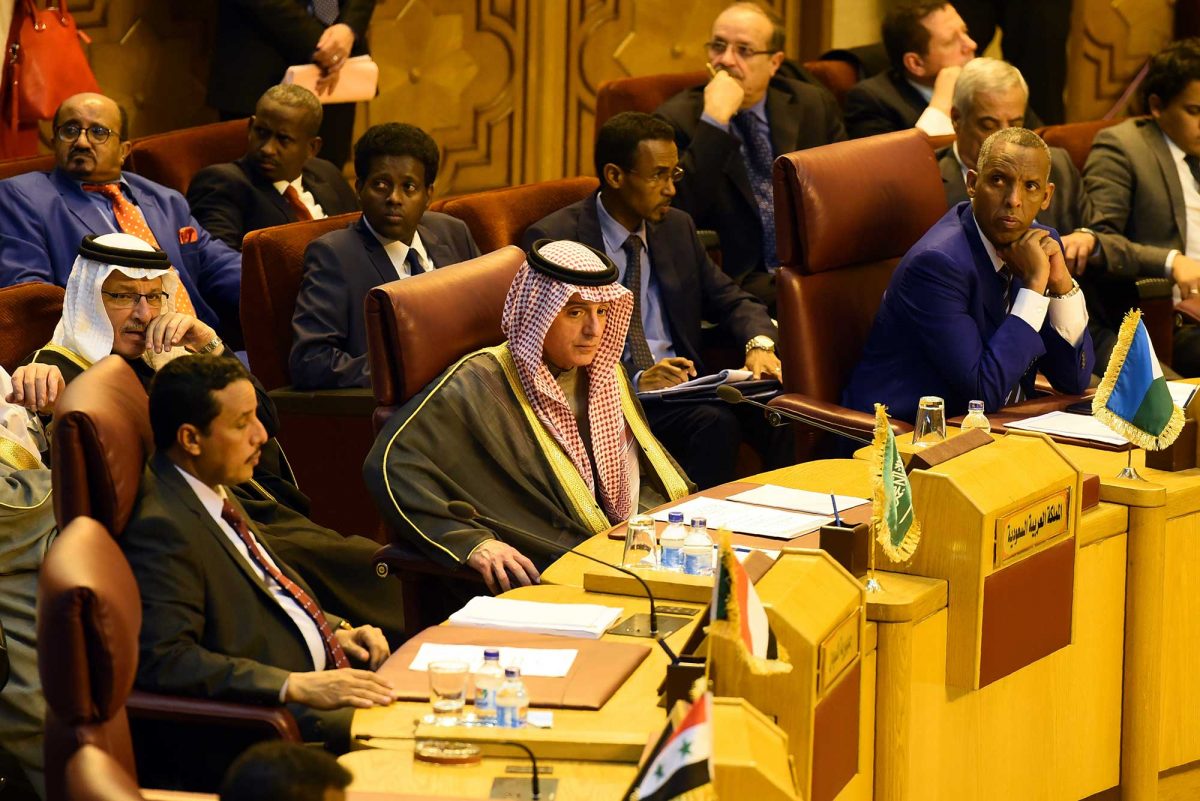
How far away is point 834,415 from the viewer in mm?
4020

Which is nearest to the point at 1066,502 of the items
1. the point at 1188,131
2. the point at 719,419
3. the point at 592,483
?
the point at 592,483

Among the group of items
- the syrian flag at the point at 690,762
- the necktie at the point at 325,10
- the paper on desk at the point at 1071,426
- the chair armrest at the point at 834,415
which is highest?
the necktie at the point at 325,10

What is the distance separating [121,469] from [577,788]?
0.85 m

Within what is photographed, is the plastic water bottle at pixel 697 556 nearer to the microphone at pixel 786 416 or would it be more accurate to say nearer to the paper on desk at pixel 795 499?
the paper on desk at pixel 795 499

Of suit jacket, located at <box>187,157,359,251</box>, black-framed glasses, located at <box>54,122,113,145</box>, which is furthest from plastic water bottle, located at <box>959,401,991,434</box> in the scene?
black-framed glasses, located at <box>54,122,113,145</box>

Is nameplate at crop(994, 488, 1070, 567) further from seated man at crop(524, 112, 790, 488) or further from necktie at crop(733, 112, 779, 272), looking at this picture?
necktie at crop(733, 112, 779, 272)

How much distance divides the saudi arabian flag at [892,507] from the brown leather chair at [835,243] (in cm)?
129

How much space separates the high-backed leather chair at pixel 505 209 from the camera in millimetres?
4910

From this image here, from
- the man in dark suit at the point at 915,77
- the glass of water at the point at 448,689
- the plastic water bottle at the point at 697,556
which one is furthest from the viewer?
the man in dark suit at the point at 915,77

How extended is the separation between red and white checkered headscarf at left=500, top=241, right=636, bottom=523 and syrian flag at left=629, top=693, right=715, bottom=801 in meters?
1.80

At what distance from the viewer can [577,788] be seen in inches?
87.3

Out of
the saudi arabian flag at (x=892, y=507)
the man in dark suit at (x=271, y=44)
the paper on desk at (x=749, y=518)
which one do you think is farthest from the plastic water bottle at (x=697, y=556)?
the man in dark suit at (x=271, y=44)

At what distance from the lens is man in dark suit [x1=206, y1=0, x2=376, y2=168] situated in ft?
18.9

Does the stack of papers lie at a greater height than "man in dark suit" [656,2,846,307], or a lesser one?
lesser
